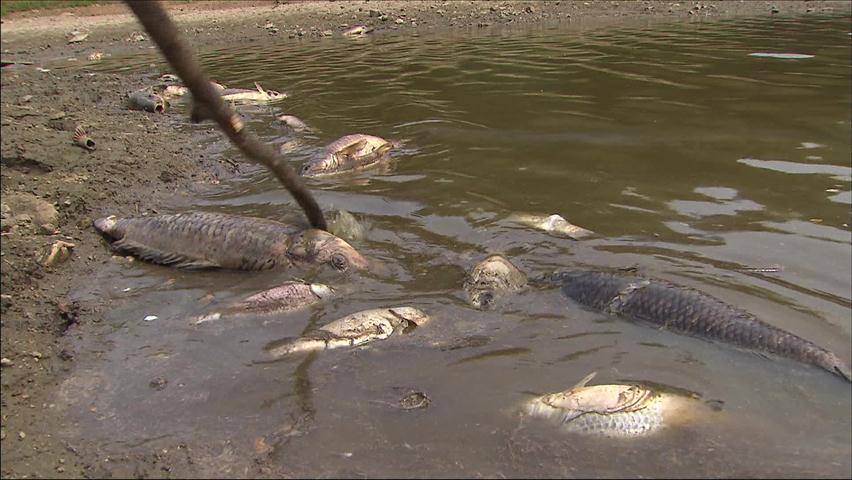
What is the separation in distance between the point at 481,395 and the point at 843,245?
349 cm

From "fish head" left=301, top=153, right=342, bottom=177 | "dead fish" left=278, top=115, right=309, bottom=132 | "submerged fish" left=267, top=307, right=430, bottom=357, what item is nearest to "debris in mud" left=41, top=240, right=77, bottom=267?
"submerged fish" left=267, top=307, right=430, bottom=357

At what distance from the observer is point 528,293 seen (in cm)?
461

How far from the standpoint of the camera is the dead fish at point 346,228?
5.78 m

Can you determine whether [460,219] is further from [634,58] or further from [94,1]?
[94,1]

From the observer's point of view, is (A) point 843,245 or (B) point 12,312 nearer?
(B) point 12,312

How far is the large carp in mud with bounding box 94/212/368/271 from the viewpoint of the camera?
17.1 ft

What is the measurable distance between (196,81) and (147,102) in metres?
8.23

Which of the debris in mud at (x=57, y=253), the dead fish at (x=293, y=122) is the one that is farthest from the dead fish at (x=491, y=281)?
the dead fish at (x=293, y=122)

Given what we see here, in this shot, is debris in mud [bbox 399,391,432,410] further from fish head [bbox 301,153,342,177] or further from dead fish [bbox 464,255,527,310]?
fish head [bbox 301,153,342,177]

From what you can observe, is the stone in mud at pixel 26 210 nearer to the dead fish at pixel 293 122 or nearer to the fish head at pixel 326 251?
the fish head at pixel 326 251

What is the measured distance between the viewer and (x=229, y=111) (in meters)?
3.85

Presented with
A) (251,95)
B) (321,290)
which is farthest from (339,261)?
(251,95)

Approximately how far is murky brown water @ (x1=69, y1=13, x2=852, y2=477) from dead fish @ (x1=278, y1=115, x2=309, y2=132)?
0.17 meters

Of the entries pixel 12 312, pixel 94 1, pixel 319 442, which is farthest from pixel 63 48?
pixel 319 442
